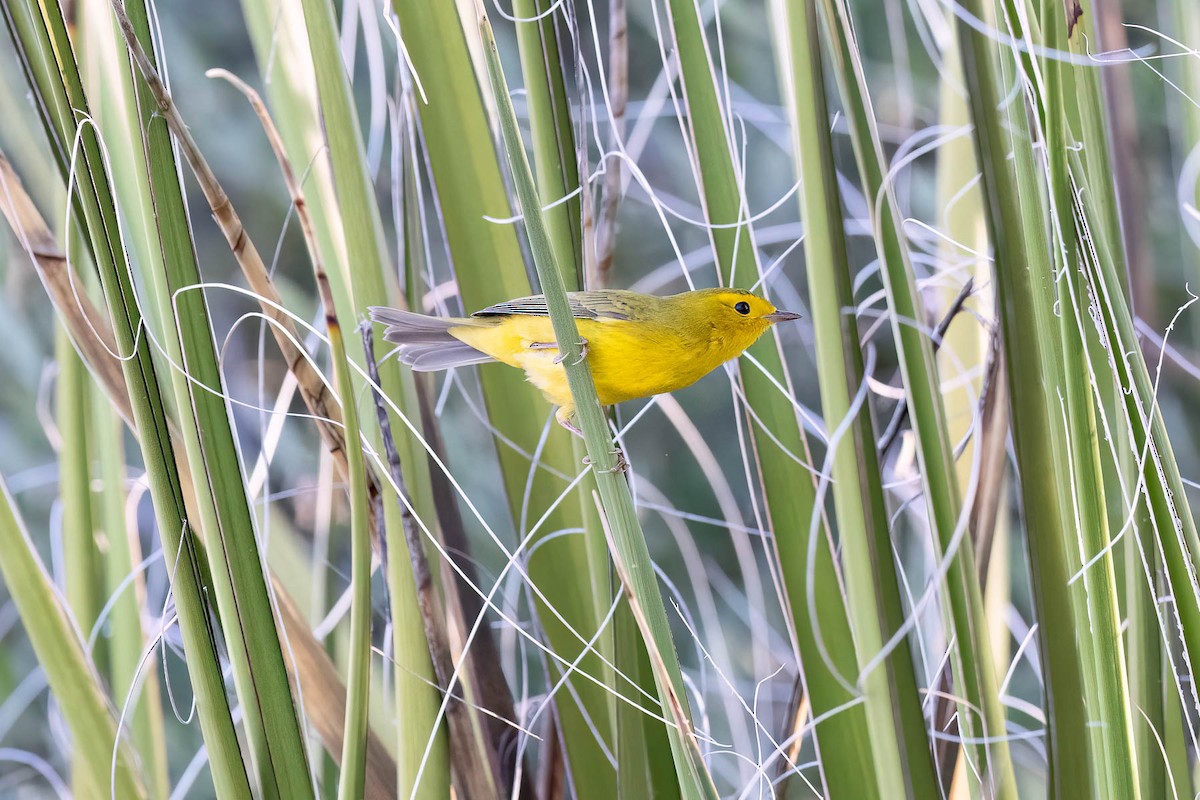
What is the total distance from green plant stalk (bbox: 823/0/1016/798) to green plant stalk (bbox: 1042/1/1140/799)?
7cm

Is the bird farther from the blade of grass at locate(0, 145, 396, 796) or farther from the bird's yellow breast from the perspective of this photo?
the blade of grass at locate(0, 145, 396, 796)

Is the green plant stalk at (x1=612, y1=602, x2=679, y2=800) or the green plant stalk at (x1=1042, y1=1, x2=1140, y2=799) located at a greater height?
the green plant stalk at (x1=1042, y1=1, x2=1140, y2=799)

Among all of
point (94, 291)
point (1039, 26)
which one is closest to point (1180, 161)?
point (1039, 26)

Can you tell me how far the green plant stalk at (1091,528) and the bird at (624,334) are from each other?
5.6 inches

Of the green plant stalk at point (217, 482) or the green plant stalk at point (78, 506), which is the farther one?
the green plant stalk at point (78, 506)

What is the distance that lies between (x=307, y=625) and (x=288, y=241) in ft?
0.87

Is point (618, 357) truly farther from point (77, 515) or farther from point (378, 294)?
point (77, 515)

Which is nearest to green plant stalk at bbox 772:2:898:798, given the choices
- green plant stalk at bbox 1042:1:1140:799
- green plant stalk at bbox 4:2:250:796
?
green plant stalk at bbox 1042:1:1140:799

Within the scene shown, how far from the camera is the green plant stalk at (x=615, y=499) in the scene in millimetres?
302

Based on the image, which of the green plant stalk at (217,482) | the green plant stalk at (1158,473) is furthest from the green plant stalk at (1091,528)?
the green plant stalk at (217,482)

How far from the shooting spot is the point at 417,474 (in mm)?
504

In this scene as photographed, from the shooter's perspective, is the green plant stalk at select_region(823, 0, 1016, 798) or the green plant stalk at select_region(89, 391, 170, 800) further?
the green plant stalk at select_region(89, 391, 170, 800)

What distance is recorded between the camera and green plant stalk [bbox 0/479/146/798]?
504mm

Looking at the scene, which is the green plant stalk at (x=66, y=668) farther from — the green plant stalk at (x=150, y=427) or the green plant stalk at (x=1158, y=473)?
the green plant stalk at (x=1158, y=473)
